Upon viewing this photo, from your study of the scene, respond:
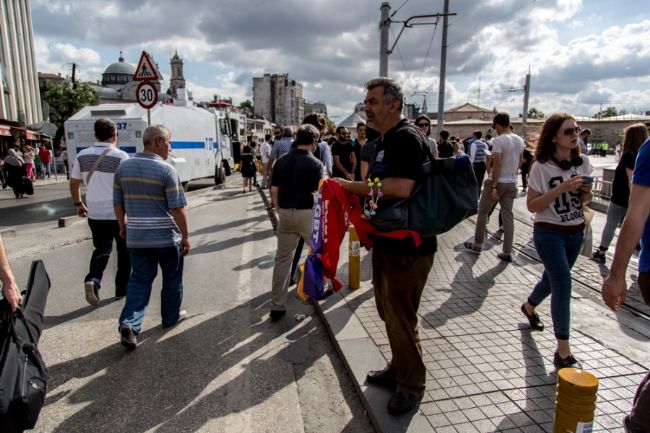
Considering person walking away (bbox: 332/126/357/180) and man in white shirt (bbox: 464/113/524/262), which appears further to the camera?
person walking away (bbox: 332/126/357/180)

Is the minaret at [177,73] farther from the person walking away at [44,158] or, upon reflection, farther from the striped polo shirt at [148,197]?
the striped polo shirt at [148,197]

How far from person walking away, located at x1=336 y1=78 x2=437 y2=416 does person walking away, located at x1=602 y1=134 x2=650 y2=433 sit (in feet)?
3.30

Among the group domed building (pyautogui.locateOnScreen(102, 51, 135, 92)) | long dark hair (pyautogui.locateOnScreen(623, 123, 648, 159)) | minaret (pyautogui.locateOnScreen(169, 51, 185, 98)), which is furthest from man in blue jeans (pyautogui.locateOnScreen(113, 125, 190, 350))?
minaret (pyautogui.locateOnScreen(169, 51, 185, 98))

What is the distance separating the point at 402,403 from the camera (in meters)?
2.74

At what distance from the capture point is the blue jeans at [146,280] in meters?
3.80

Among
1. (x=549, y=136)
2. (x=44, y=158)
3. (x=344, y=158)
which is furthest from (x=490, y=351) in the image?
(x=44, y=158)

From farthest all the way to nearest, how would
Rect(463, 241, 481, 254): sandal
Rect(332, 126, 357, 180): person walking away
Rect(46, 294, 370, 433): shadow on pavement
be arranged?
Rect(332, 126, 357, 180): person walking away → Rect(463, 241, 481, 254): sandal → Rect(46, 294, 370, 433): shadow on pavement

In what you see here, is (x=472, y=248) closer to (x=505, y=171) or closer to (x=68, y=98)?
(x=505, y=171)

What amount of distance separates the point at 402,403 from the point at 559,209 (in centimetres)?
195

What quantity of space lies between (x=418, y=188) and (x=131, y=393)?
2.53 metres

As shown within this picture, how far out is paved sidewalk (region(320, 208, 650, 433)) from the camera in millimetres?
2742

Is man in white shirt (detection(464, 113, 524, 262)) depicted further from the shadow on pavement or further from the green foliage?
the green foliage

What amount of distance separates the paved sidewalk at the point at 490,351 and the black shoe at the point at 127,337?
1.78 m

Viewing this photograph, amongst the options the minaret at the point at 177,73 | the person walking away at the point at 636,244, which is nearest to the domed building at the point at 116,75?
the minaret at the point at 177,73
